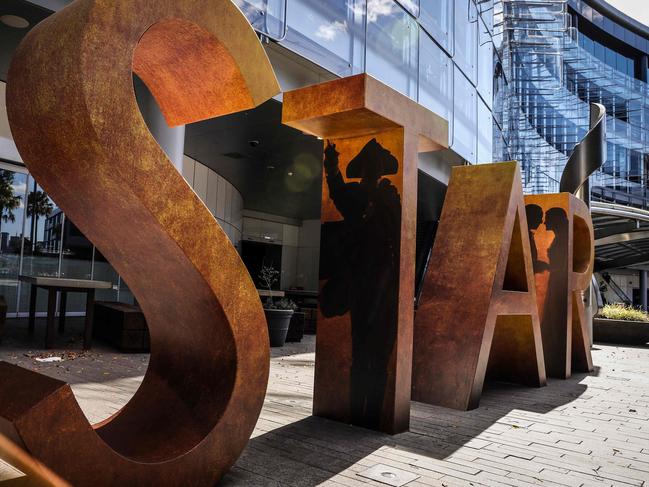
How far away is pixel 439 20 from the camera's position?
563 inches

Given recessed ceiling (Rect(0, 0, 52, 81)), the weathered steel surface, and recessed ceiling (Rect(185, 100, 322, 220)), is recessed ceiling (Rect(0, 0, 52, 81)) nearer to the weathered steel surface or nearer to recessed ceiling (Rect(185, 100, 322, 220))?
recessed ceiling (Rect(185, 100, 322, 220))

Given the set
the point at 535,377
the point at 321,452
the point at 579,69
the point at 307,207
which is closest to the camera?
the point at 321,452

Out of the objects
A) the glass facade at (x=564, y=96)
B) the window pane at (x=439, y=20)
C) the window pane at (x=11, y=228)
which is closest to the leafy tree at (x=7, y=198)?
the window pane at (x=11, y=228)

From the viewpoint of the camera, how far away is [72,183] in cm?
254

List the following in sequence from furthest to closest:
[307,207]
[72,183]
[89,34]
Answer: [307,207] < [72,183] < [89,34]

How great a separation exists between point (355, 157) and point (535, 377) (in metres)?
4.04

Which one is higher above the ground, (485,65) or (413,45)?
(485,65)

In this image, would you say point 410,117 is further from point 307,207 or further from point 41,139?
point 307,207

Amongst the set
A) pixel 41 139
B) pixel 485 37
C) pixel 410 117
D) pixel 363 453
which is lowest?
pixel 363 453

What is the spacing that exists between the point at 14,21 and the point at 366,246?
19.2 ft

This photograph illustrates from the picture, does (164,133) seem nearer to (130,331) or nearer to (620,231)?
(130,331)

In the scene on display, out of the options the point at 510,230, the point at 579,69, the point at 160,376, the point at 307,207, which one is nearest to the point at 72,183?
the point at 160,376

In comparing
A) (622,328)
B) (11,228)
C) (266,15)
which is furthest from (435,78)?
(11,228)

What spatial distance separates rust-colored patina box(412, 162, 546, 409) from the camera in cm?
586
